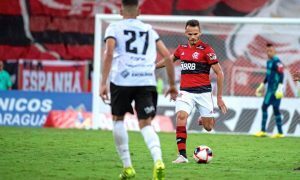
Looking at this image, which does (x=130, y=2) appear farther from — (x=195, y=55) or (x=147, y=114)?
(x=195, y=55)

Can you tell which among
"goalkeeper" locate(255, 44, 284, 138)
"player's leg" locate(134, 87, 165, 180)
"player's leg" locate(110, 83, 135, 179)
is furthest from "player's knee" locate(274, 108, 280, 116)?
"player's leg" locate(110, 83, 135, 179)

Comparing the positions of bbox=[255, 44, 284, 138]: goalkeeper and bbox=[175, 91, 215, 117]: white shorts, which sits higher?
bbox=[175, 91, 215, 117]: white shorts

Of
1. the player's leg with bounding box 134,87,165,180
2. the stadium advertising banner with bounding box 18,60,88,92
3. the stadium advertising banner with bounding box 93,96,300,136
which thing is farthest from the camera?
the stadium advertising banner with bounding box 18,60,88,92

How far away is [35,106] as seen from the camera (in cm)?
2522

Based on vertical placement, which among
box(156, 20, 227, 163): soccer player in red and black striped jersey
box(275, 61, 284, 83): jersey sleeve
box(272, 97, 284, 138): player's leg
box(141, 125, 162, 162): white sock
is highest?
box(141, 125, 162, 162): white sock

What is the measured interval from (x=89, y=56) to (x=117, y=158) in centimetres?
1752

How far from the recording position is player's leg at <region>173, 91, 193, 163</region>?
505 inches

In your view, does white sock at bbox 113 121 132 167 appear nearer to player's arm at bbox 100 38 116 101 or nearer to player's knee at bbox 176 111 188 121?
player's arm at bbox 100 38 116 101

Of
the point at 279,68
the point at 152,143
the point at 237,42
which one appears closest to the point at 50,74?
the point at 237,42

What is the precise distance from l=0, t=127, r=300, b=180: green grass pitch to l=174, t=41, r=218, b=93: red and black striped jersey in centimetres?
123

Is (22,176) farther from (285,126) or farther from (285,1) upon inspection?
(285,1)

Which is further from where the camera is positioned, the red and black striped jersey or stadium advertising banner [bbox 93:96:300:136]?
stadium advertising banner [bbox 93:96:300:136]

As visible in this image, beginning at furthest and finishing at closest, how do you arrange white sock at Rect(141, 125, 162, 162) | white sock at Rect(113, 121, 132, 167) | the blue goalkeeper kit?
the blue goalkeeper kit
white sock at Rect(113, 121, 132, 167)
white sock at Rect(141, 125, 162, 162)

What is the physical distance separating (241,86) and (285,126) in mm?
1691
